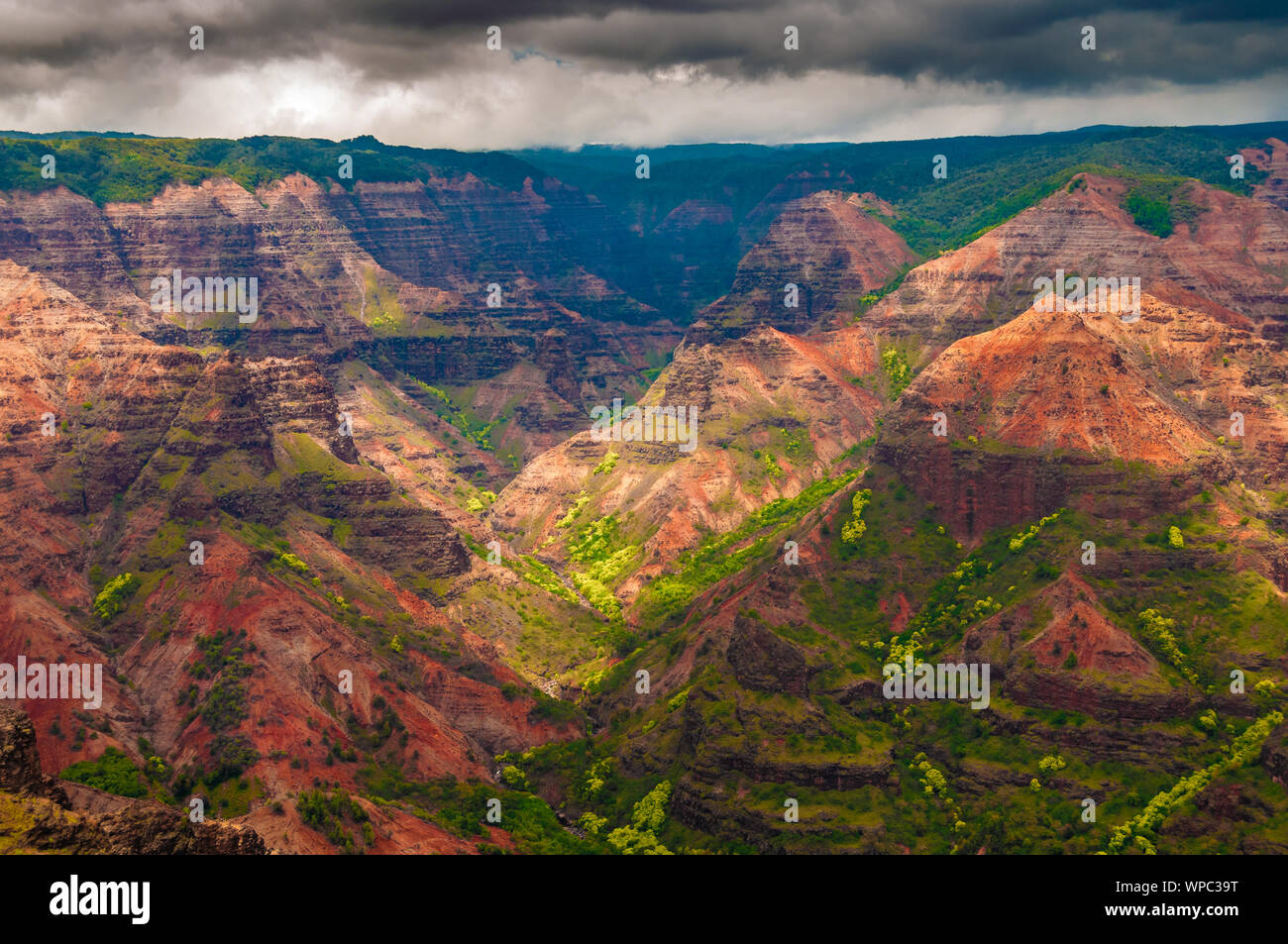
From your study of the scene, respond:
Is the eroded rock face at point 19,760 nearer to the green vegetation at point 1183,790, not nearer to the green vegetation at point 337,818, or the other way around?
the green vegetation at point 337,818

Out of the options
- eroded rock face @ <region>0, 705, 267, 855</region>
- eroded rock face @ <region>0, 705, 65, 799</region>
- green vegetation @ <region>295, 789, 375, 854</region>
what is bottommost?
green vegetation @ <region>295, 789, 375, 854</region>

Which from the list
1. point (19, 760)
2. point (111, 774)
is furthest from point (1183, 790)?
point (19, 760)

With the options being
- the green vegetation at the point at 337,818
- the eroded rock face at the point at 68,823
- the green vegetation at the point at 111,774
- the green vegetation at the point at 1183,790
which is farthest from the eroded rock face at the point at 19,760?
the green vegetation at the point at 1183,790

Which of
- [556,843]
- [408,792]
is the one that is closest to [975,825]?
[556,843]

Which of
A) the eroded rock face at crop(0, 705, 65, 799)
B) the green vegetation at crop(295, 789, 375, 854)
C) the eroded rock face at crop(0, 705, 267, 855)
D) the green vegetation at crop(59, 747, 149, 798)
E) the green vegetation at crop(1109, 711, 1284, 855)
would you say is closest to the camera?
the eroded rock face at crop(0, 705, 267, 855)

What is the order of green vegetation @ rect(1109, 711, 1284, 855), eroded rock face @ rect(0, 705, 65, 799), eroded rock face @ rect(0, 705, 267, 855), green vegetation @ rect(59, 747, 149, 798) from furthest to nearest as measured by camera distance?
green vegetation @ rect(59, 747, 149, 798)
green vegetation @ rect(1109, 711, 1284, 855)
eroded rock face @ rect(0, 705, 65, 799)
eroded rock face @ rect(0, 705, 267, 855)

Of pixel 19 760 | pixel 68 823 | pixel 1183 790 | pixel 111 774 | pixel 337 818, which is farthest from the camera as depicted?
pixel 111 774

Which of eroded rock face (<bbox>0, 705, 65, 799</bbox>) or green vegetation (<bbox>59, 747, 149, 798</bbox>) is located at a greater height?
eroded rock face (<bbox>0, 705, 65, 799</bbox>)

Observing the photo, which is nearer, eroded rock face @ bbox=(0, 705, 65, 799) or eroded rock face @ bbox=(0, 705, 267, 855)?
eroded rock face @ bbox=(0, 705, 267, 855)

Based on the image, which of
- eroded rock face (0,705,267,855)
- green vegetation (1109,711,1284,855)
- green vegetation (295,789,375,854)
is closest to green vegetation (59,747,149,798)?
green vegetation (295,789,375,854)

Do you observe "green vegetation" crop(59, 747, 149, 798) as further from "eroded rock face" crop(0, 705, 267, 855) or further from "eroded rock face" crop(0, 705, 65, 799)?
"eroded rock face" crop(0, 705, 65, 799)

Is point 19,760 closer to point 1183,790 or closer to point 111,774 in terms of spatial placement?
point 111,774
